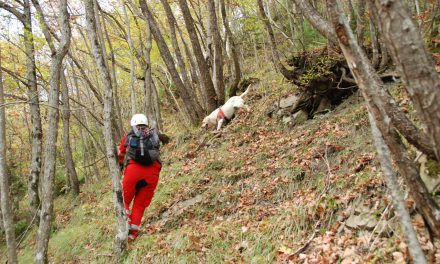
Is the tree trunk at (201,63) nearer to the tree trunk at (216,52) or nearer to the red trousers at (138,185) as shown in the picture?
the tree trunk at (216,52)

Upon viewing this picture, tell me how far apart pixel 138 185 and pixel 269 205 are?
2390 mm

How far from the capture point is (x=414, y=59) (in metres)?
1.86

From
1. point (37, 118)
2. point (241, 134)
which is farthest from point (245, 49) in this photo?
point (37, 118)

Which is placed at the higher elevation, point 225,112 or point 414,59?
point 414,59

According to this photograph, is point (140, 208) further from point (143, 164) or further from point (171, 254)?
point (171, 254)

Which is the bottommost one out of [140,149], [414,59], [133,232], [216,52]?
[133,232]

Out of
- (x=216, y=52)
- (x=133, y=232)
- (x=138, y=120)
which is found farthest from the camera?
(x=216, y=52)

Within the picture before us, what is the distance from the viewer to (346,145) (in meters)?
5.69

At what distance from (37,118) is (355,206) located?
7885 millimetres

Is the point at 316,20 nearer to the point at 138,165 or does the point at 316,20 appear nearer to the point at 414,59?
the point at 414,59

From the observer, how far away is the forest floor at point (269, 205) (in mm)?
3687

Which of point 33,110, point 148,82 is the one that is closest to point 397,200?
point 33,110

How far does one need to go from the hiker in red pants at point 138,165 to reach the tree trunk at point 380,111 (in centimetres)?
410

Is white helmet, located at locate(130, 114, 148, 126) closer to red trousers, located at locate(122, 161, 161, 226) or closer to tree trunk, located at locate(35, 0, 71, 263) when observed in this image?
red trousers, located at locate(122, 161, 161, 226)
